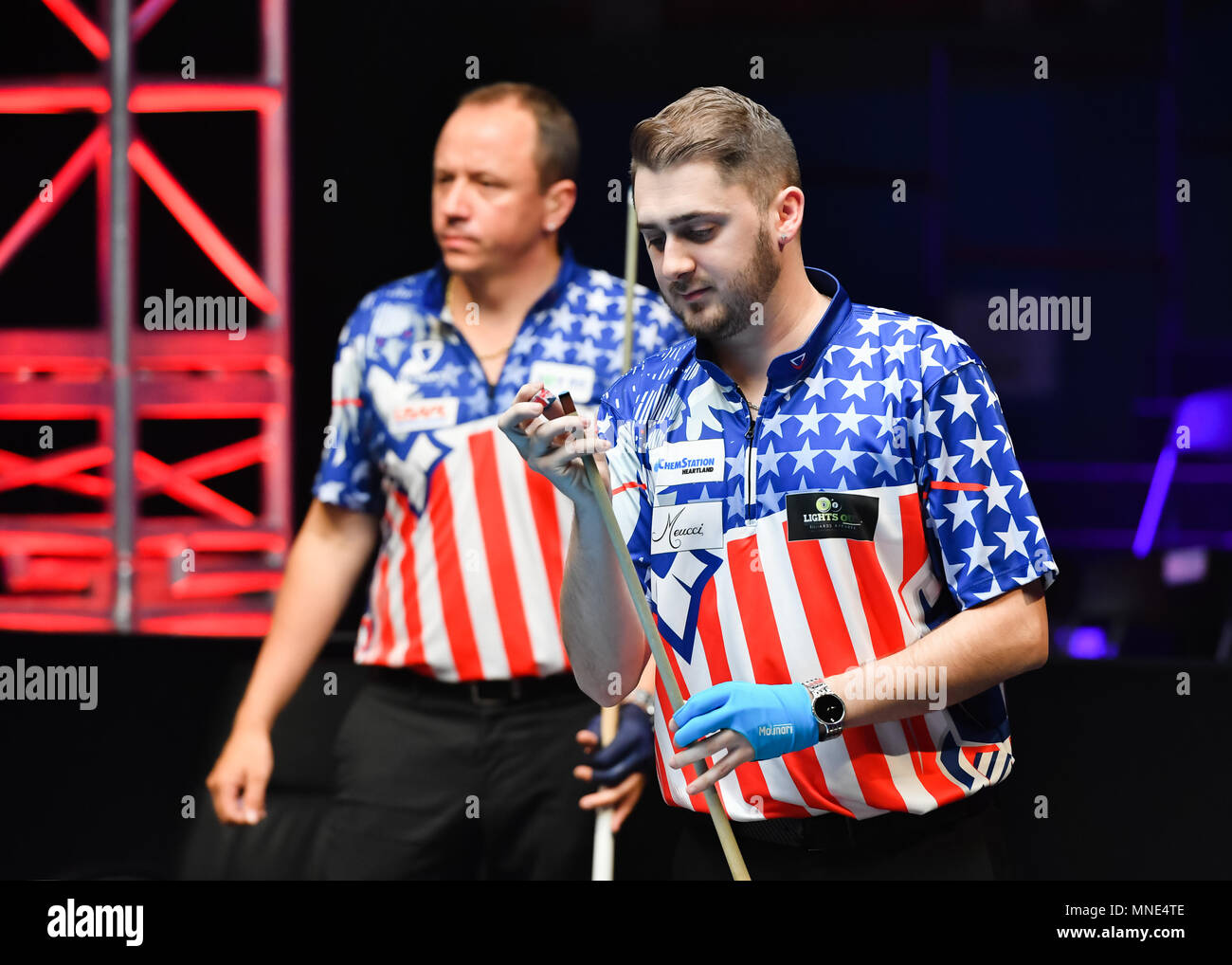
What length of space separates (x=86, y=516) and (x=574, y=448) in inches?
82.3

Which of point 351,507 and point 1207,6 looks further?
point 1207,6

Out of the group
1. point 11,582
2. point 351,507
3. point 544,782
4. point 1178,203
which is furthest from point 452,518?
point 1178,203

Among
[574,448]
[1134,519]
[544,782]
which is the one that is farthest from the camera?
[1134,519]

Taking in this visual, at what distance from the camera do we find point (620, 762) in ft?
8.48

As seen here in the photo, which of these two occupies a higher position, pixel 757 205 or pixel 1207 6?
pixel 1207 6

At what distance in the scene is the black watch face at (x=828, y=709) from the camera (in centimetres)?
169

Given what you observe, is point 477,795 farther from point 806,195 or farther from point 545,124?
point 806,195

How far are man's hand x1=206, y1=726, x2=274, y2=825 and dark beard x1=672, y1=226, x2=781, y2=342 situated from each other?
1.45 meters

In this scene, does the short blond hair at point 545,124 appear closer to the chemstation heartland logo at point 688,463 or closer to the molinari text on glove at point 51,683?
the chemstation heartland logo at point 688,463

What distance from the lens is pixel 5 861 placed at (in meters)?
3.11

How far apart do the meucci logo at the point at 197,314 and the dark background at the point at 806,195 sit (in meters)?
0.06

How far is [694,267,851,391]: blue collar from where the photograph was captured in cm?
179
